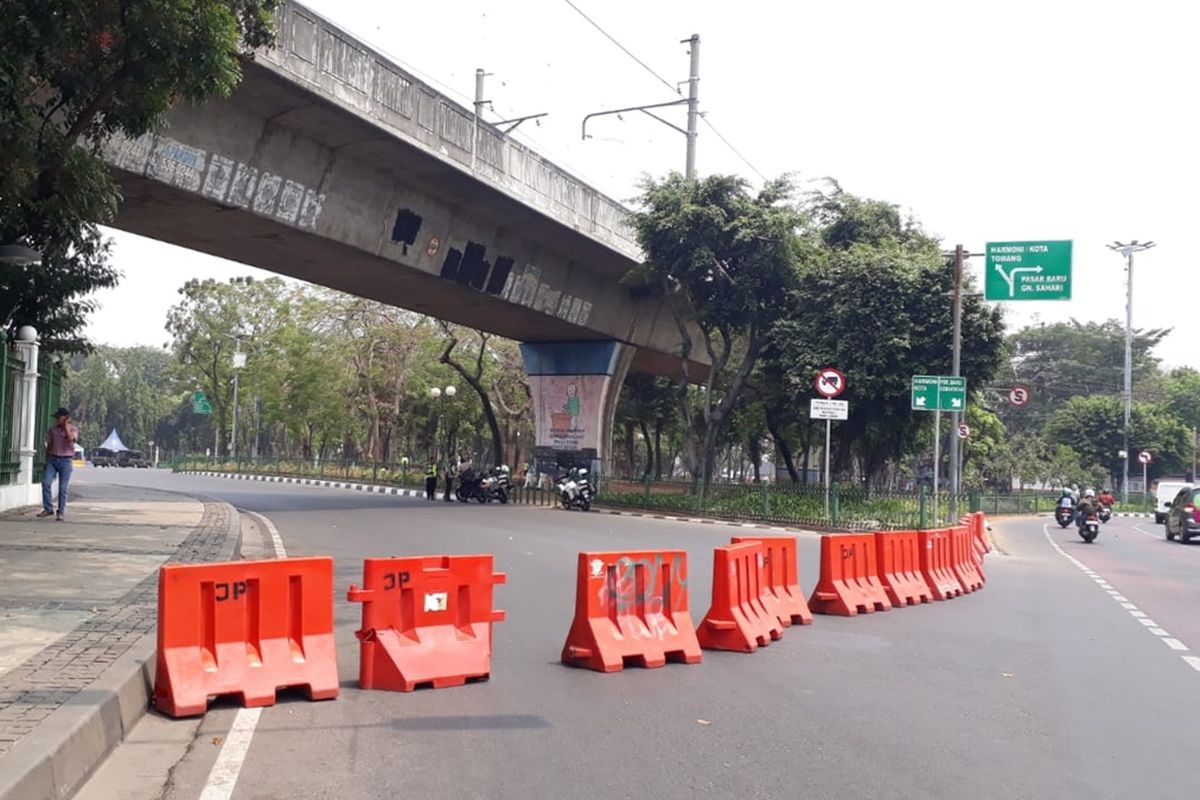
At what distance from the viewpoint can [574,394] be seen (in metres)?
33.8

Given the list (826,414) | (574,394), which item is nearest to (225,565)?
(826,414)

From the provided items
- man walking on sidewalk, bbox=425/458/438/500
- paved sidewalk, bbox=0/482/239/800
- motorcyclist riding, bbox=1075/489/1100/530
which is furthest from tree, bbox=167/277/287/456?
paved sidewalk, bbox=0/482/239/800

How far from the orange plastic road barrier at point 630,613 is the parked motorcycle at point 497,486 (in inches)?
984

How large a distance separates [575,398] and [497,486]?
11.6ft

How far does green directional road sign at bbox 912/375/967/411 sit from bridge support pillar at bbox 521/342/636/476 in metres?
11.9

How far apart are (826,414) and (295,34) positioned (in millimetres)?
13051

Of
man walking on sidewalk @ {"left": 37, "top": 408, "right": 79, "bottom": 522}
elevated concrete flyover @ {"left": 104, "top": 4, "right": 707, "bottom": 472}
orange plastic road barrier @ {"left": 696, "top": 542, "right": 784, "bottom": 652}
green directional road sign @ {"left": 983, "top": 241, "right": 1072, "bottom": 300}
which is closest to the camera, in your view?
orange plastic road barrier @ {"left": 696, "top": 542, "right": 784, "bottom": 652}

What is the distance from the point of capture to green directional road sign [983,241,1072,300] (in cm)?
2105

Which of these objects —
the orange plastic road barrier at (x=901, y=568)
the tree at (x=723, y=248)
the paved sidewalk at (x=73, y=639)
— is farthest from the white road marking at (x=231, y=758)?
the tree at (x=723, y=248)

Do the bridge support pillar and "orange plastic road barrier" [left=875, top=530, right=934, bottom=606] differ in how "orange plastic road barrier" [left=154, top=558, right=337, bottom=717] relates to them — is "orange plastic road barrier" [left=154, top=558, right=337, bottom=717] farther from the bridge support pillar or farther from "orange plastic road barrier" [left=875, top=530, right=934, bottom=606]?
the bridge support pillar

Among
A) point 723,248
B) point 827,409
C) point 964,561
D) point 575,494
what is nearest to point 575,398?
point 575,494

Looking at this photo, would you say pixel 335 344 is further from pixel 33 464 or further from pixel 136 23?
pixel 136 23

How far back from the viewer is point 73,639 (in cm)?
737

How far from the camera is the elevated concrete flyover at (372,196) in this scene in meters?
17.3
